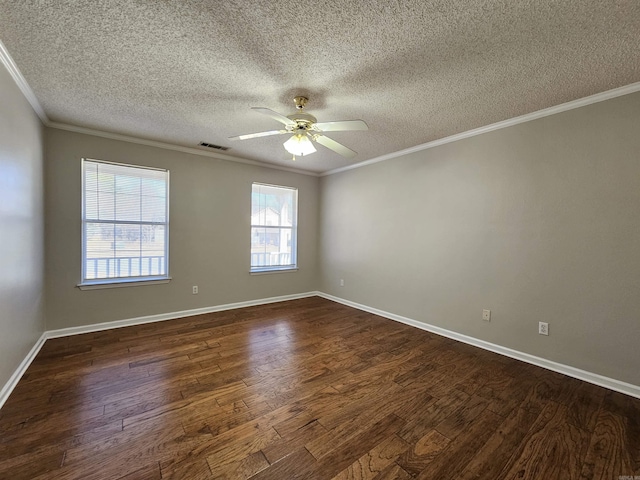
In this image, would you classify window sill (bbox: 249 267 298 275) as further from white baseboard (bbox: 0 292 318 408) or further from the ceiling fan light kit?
the ceiling fan light kit

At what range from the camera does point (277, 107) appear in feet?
8.54

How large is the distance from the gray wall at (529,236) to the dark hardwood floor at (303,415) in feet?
1.41

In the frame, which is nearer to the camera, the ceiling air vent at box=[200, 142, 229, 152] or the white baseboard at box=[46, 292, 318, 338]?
the white baseboard at box=[46, 292, 318, 338]

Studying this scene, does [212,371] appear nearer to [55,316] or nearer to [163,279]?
[163,279]

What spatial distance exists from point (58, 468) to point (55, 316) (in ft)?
8.09

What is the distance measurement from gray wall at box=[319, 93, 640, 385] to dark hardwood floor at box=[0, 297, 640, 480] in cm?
43

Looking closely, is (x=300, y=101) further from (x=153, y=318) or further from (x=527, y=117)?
(x=153, y=318)

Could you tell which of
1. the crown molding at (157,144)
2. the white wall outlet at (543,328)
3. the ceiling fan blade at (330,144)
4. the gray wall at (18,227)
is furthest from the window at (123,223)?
the white wall outlet at (543,328)

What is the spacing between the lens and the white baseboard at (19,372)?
1973 millimetres

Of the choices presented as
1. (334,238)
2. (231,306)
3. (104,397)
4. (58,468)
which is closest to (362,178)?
(334,238)

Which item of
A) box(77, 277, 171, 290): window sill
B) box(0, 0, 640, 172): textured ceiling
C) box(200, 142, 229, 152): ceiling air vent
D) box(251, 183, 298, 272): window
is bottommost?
box(77, 277, 171, 290): window sill

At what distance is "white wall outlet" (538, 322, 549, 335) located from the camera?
2.62m

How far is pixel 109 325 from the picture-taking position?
3.45 meters

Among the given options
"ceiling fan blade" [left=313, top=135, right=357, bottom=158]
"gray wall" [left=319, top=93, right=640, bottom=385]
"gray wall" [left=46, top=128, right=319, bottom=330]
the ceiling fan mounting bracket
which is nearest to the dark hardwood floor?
"gray wall" [left=319, top=93, right=640, bottom=385]
